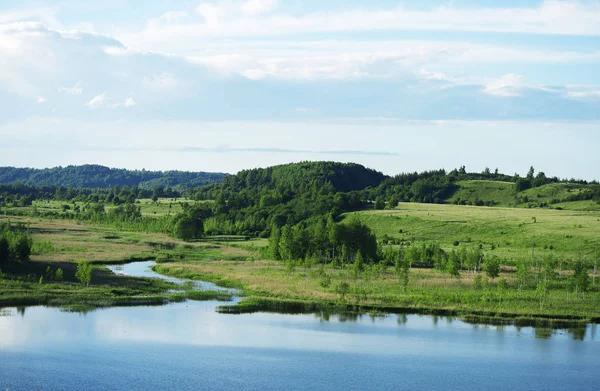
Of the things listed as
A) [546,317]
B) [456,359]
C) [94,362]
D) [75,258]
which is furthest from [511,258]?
[94,362]

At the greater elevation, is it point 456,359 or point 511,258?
point 511,258

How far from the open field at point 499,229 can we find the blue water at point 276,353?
54959mm

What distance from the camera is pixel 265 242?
16262cm

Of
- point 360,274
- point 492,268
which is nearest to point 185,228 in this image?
point 360,274

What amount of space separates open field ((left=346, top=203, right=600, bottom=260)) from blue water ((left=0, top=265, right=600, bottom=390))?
2164 inches

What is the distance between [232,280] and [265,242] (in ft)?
207

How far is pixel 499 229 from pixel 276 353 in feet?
321

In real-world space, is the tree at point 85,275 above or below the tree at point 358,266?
below

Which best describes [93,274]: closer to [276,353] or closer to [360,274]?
[360,274]

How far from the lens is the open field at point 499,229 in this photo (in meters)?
125

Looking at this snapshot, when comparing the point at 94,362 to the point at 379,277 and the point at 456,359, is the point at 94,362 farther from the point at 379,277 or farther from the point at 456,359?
the point at 379,277

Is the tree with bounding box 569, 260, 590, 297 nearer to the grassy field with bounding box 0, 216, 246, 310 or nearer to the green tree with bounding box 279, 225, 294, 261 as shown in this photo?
the grassy field with bounding box 0, 216, 246, 310

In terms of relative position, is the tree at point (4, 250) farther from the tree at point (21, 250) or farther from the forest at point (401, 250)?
the tree at point (21, 250)

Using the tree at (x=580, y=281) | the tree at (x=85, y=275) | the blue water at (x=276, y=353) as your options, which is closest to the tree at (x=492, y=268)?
the tree at (x=580, y=281)
